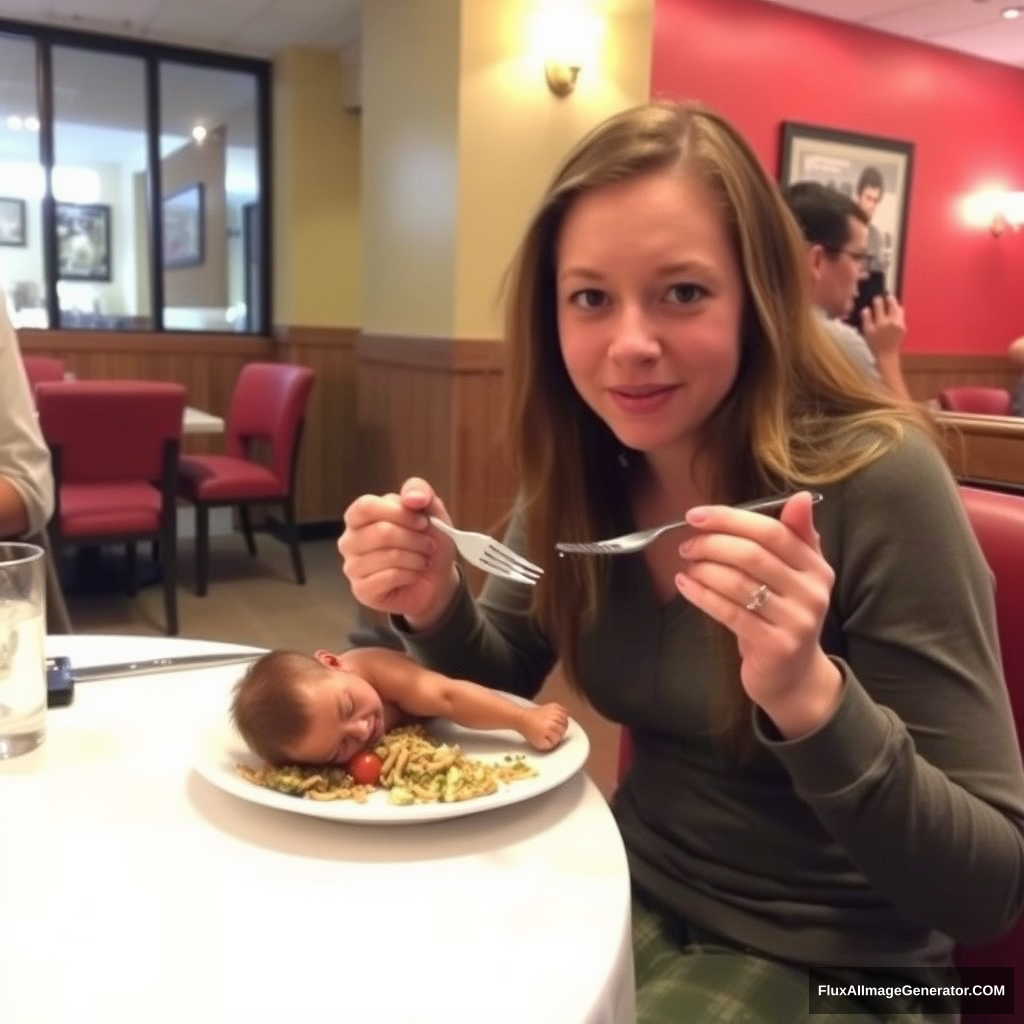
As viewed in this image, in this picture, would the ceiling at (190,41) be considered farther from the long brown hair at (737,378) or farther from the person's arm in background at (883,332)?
the long brown hair at (737,378)

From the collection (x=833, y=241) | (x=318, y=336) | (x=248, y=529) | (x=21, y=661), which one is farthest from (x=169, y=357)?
(x=21, y=661)

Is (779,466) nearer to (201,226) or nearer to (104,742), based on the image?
(104,742)

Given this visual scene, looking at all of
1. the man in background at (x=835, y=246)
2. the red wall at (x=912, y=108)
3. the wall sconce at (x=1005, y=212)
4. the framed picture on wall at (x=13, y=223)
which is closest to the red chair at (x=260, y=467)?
the framed picture on wall at (x=13, y=223)

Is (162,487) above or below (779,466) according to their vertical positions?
below

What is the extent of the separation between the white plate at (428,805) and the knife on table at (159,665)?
0.23 meters

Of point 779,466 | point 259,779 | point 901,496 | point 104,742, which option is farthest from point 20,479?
point 901,496

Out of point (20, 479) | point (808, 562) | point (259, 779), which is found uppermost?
point (808, 562)

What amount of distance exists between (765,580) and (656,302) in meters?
0.35

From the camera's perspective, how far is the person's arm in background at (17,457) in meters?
1.58

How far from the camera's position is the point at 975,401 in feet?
17.1

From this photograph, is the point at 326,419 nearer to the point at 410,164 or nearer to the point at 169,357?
the point at 169,357

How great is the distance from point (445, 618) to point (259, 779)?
307mm

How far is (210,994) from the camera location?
0.57 m

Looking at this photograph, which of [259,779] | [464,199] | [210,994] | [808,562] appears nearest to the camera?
[210,994]
